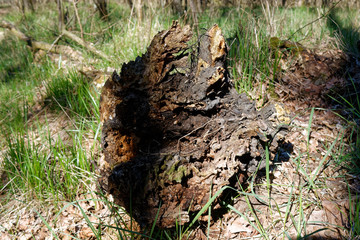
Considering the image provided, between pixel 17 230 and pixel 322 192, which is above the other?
pixel 17 230

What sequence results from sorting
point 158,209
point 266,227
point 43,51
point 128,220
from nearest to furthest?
1. point 158,209
2. point 266,227
3. point 128,220
4. point 43,51

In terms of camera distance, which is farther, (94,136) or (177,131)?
(94,136)

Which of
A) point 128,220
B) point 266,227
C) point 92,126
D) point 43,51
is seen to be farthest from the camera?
point 43,51

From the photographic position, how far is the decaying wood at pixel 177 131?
1.57 meters

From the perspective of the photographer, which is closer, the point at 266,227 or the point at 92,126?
the point at 266,227

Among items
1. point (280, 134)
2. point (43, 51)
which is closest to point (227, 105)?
point (280, 134)

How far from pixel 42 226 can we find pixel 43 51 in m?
4.04

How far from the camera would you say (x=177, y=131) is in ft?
5.97

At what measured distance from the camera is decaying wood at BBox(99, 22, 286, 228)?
157 cm

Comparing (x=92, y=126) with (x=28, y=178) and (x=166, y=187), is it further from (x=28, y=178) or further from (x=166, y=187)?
(x=166, y=187)

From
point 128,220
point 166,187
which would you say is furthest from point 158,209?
point 128,220

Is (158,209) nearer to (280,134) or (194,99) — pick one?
(194,99)

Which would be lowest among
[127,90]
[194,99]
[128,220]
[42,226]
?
[128,220]

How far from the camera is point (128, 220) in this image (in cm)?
178
